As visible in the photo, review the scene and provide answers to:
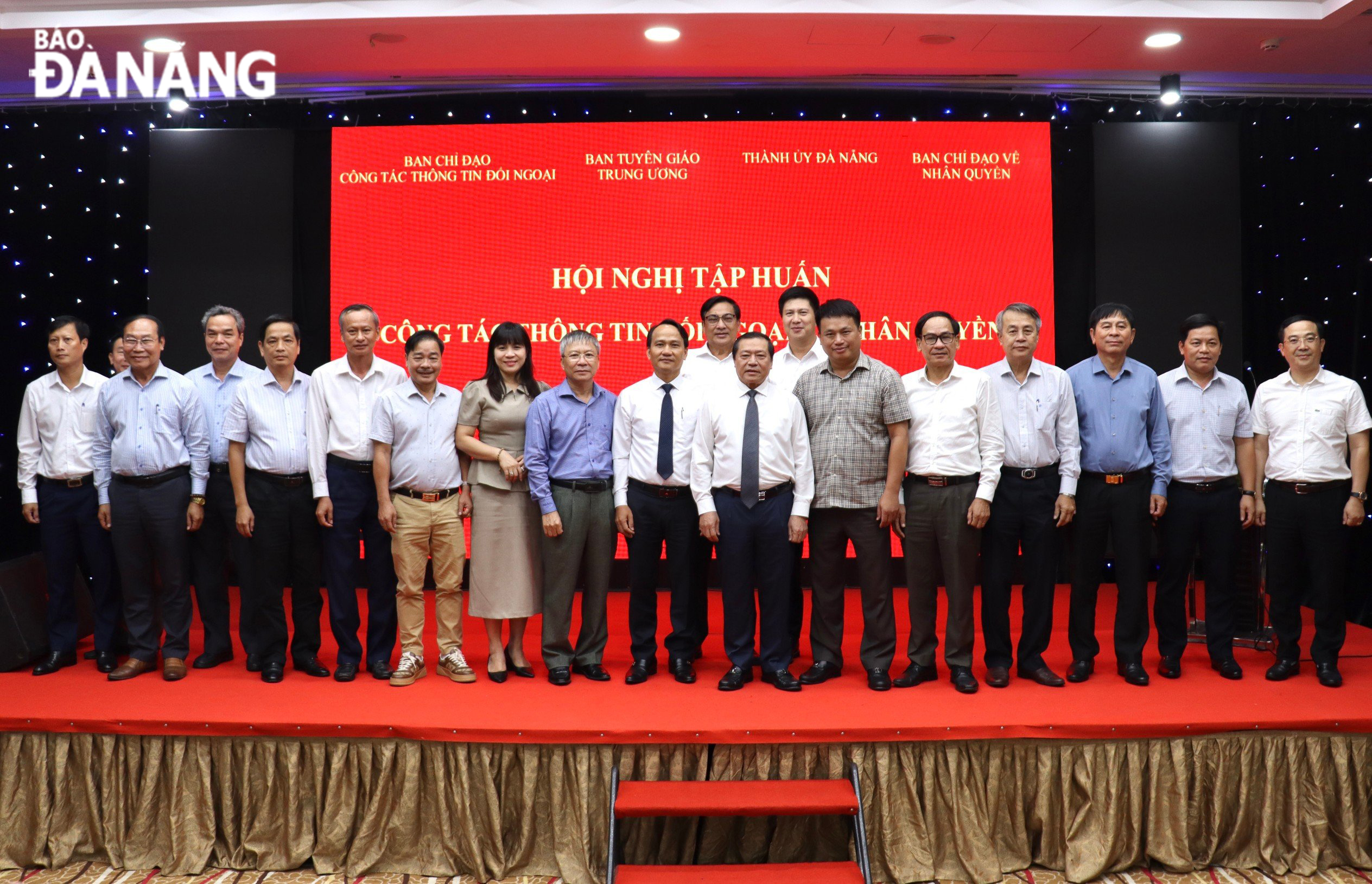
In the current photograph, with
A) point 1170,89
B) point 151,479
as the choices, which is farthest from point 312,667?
point 1170,89

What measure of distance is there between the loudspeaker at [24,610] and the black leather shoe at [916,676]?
126 inches

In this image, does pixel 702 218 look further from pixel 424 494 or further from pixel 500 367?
pixel 424 494

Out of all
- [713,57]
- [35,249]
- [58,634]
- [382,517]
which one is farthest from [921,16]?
[35,249]

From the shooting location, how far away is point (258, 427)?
11.3 feet

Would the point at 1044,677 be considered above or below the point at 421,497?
below

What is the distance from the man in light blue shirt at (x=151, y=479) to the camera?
3.51m

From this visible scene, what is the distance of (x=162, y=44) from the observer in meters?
4.68

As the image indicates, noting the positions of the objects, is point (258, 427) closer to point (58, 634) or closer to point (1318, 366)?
point (58, 634)

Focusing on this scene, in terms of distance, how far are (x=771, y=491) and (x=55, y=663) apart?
2.80 meters

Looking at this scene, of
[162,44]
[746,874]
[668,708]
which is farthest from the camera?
[162,44]

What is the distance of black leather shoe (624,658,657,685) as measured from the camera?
3.32 meters

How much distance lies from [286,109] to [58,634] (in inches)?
130

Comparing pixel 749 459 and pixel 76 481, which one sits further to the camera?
pixel 76 481

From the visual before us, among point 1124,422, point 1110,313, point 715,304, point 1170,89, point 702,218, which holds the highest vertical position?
point 1170,89
